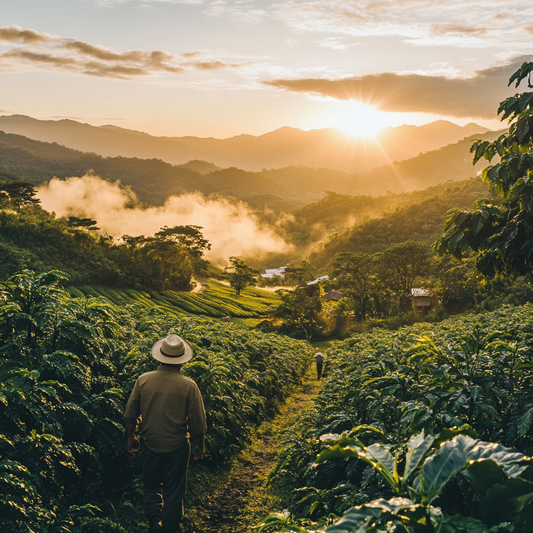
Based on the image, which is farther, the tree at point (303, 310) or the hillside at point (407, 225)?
the hillside at point (407, 225)

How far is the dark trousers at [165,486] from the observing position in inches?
154

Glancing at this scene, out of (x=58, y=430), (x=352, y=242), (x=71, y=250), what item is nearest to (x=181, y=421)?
(x=58, y=430)

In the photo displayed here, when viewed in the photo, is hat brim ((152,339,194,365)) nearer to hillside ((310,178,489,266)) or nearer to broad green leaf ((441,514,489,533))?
broad green leaf ((441,514,489,533))

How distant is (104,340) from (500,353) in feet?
13.9

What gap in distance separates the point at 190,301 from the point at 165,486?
46.5 meters

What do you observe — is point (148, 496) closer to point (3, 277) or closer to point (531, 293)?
point (531, 293)

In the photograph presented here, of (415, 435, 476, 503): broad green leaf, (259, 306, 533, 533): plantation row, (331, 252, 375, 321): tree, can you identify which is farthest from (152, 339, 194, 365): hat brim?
(331, 252, 375, 321): tree

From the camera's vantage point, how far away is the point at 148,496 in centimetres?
394

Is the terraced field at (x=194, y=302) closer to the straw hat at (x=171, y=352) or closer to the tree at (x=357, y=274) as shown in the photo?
the tree at (x=357, y=274)

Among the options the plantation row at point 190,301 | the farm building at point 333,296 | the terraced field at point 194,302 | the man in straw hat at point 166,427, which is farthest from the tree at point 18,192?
the man in straw hat at point 166,427

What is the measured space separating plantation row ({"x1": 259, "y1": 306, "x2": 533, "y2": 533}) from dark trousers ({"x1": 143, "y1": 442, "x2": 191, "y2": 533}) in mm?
940

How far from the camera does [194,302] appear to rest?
162ft

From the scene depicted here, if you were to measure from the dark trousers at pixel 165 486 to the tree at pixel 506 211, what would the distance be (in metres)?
3.69

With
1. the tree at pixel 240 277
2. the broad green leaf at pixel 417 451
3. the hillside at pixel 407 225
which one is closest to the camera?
the broad green leaf at pixel 417 451
